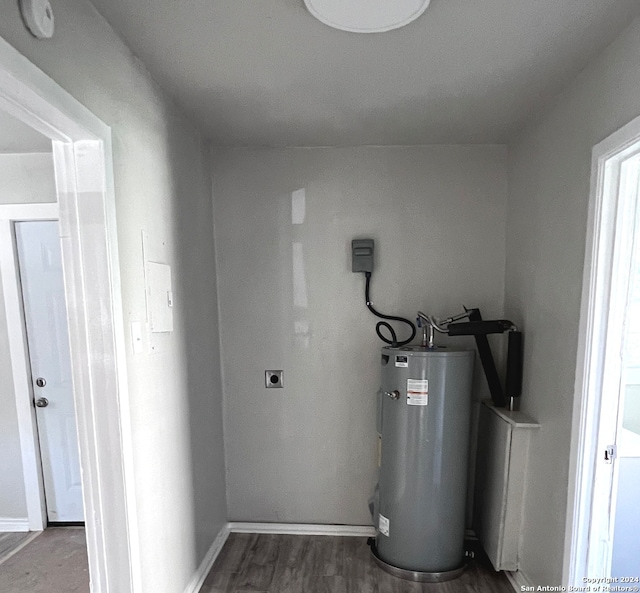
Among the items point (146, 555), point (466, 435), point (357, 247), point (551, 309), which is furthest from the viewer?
point (357, 247)

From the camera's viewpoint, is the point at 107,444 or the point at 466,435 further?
the point at 466,435

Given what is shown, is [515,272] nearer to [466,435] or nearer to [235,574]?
[466,435]

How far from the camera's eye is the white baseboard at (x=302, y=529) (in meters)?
2.54

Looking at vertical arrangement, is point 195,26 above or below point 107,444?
above

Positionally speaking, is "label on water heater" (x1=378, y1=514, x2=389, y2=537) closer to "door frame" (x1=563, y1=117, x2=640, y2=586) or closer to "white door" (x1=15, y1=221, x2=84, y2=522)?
"door frame" (x1=563, y1=117, x2=640, y2=586)

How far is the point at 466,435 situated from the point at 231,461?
1.40 metres

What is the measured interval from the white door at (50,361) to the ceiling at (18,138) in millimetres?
442

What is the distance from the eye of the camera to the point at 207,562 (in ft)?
7.31

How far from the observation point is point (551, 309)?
1815mm

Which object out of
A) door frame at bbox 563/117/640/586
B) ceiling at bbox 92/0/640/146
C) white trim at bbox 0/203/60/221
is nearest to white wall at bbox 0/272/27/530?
white trim at bbox 0/203/60/221

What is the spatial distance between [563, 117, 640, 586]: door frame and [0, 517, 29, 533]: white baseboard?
312 centimetres

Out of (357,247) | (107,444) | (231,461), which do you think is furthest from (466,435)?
(107,444)

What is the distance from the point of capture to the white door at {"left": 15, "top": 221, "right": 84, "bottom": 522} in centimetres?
265

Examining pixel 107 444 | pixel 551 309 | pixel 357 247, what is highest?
pixel 357 247
